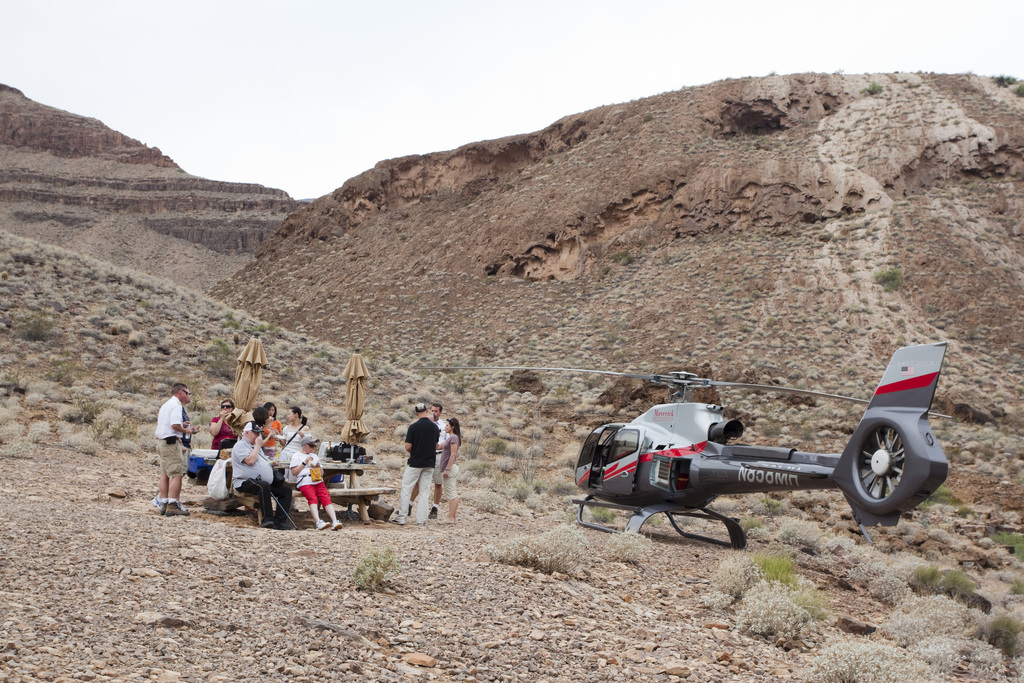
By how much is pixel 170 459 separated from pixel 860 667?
289 inches

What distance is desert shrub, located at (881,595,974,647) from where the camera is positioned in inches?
308

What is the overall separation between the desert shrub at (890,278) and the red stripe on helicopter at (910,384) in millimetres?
26725

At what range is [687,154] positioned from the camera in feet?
139

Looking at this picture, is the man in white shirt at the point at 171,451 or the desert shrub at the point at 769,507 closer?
the man in white shirt at the point at 171,451

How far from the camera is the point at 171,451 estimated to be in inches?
340

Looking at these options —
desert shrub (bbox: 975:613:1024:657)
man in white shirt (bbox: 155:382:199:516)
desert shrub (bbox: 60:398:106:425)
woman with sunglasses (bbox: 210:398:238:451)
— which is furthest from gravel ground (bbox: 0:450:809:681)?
desert shrub (bbox: 60:398:106:425)

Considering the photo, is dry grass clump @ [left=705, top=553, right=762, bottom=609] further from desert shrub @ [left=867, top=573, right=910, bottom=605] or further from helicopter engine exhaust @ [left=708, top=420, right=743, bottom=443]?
desert shrub @ [left=867, top=573, right=910, bottom=605]

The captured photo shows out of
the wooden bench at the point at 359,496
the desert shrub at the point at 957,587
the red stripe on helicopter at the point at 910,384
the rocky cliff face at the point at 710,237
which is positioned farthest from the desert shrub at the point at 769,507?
the rocky cliff face at the point at 710,237

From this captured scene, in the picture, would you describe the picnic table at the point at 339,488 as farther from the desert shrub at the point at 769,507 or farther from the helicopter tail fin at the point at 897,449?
the desert shrub at the point at 769,507

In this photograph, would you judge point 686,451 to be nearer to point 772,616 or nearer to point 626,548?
point 626,548

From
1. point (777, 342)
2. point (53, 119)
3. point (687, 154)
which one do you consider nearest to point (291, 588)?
point (777, 342)

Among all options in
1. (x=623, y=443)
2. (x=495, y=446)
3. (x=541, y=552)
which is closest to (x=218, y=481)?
(x=541, y=552)

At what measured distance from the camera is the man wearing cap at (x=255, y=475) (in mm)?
8539

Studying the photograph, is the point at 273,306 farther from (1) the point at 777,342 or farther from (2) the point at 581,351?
(1) the point at 777,342
